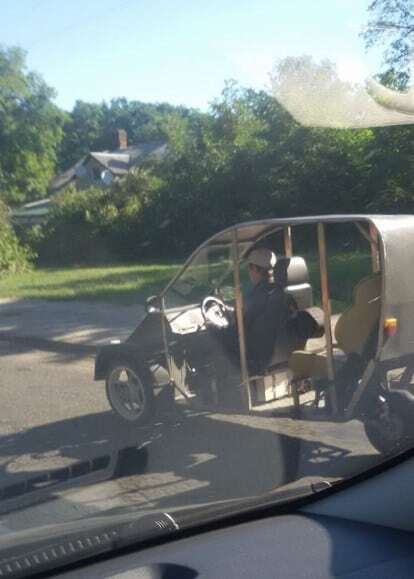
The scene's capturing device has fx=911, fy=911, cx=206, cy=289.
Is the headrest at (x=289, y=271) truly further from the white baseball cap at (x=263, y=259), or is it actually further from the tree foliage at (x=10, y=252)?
the tree foliage at (x=10, y=252)

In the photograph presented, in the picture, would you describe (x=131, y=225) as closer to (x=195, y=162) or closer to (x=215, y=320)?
(x=195, y=162)

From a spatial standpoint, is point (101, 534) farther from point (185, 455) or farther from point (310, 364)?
point (310, 364)

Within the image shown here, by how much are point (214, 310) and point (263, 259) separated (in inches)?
25.5

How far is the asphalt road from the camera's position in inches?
202

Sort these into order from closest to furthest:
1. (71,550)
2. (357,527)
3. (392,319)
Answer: (71,550), (357,527), (392,319)

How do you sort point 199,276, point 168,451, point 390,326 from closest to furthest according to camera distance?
point 390,326 < point 168,451 < point 199,276

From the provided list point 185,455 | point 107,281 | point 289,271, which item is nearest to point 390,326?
point 289,271

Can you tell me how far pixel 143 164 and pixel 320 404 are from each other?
2181 cm

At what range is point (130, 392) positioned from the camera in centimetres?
750

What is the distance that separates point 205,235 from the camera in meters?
24.7

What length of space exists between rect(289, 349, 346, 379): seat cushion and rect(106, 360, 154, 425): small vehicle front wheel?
4.32ft

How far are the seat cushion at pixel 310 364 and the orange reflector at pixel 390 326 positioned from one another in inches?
23.0

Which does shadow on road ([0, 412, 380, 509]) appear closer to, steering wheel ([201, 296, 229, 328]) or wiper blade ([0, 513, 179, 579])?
steering wheel ([201, 296, 229, 328])

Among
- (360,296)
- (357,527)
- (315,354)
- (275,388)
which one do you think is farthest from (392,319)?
(357,527)
